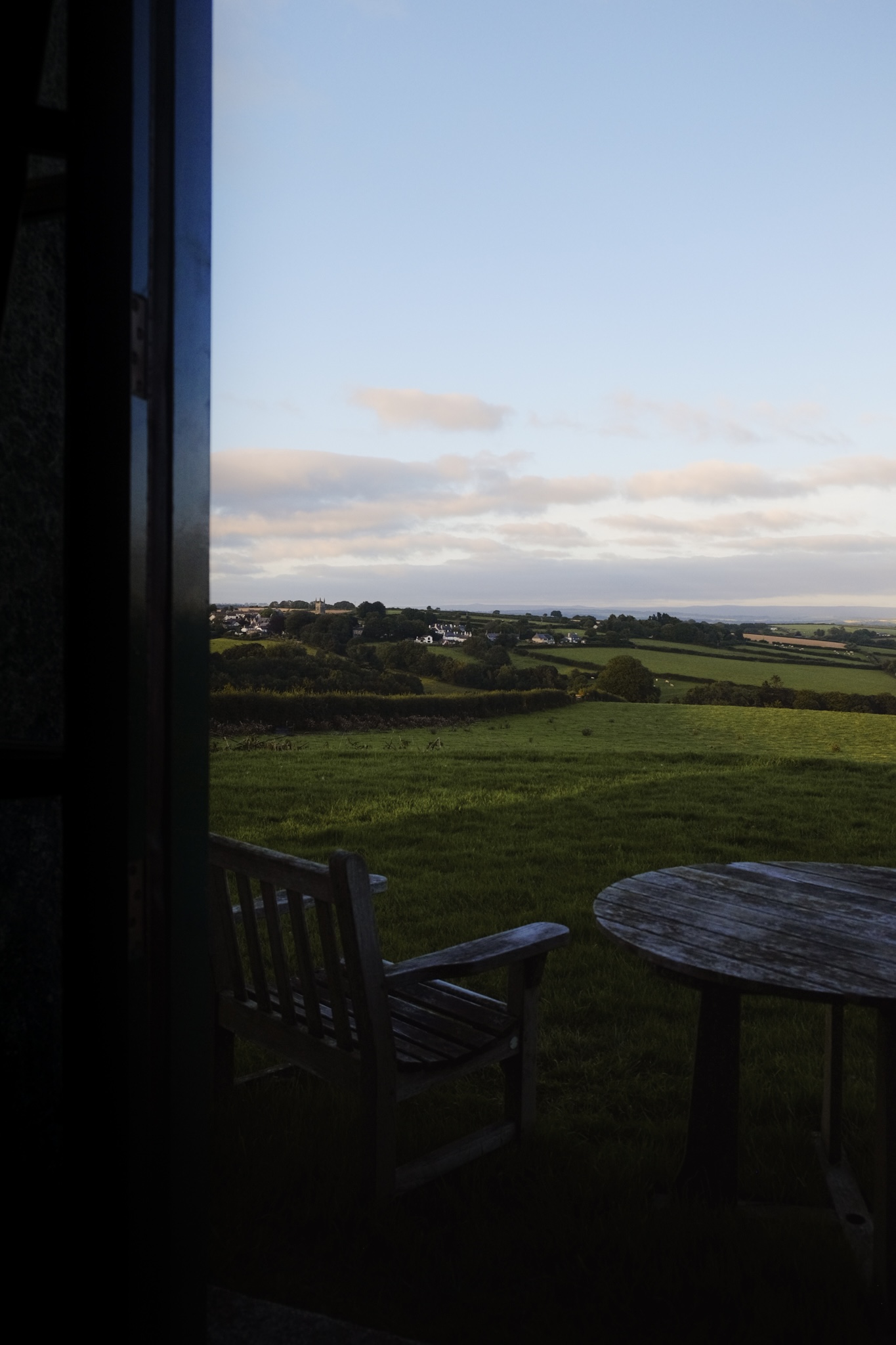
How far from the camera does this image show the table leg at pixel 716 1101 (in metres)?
2.54

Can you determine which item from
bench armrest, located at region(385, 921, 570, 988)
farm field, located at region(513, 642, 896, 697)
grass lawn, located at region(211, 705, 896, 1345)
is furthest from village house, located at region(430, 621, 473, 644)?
bench armrest, located at region(385, 921, 570, 988)

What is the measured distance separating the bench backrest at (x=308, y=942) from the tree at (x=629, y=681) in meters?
25.3

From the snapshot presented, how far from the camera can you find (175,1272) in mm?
1562

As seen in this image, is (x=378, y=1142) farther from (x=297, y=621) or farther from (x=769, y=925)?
(x=297, y=621)

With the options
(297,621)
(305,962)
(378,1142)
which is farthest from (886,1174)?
(297,621)

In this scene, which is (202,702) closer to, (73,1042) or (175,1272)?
(73,1042)

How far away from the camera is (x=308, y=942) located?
105 inches

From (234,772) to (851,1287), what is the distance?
11.1 metres

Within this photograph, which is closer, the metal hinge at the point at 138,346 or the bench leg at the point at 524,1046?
the metal hinge at the point at 138,346

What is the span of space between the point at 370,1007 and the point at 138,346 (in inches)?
71.0

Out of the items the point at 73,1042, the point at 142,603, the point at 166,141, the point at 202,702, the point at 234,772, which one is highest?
the point at 166,141

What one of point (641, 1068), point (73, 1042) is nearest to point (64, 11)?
point (73, 1042)

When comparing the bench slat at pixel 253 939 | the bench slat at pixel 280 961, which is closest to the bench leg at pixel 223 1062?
the bench slat at pixel 253 939

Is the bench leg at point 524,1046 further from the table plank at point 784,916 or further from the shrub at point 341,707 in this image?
the shrub at point 341,707
